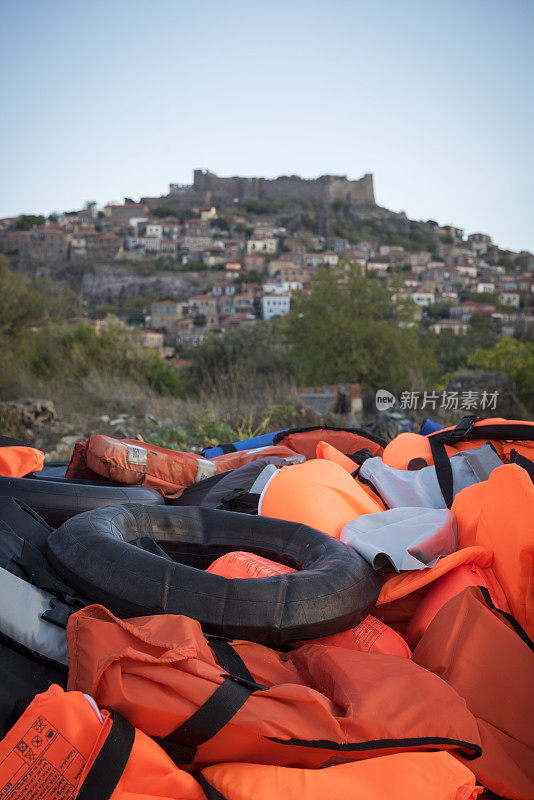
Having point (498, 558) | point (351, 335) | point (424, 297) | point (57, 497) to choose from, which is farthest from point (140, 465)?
point (424, 297)

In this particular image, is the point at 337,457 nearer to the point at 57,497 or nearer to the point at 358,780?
the point at 57,497

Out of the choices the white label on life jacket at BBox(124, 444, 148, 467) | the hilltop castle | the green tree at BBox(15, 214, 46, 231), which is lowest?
the white label on life jacket at BBox(124, 444, 148, 467)

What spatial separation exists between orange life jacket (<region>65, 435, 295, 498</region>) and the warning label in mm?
1467

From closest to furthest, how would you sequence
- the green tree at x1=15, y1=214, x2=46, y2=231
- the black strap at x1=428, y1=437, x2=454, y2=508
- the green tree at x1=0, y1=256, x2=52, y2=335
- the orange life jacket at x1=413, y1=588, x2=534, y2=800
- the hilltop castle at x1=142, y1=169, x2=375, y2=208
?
the orange life jacket at x1=413, y1=588, x2=534, y2=800 → the black strap at x1=428, y1=437, x2=454, y2=508 → the green tree at x1=0, y1=256, x2=52, y2=335 → the green tree at x1=15, y1=214, x2=46, y2=231 → the hilltop castle at x1=142, y1=169, x2=375, y2=208

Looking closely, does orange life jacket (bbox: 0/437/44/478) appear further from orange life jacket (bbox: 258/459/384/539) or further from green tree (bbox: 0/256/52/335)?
green tree (bbox: 0/256/52/335)

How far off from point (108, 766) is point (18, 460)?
1.77 meters

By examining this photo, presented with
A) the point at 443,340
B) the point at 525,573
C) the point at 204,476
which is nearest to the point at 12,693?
the point at 525,573

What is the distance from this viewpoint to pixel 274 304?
66438mm

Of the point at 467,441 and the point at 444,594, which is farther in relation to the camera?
the point at 467,441

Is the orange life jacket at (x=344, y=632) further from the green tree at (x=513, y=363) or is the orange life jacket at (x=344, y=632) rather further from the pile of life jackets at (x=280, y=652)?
the green tree at (x=513, y=363)

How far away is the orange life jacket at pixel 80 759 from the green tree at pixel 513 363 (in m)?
9.67

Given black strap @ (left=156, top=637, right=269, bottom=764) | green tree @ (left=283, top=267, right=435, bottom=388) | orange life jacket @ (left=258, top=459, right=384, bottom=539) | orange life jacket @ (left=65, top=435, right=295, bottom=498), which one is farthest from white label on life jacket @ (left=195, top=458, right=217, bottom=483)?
green tree @ (left=283, top=267, right=435, bottom=388)

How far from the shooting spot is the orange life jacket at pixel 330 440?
117 inches

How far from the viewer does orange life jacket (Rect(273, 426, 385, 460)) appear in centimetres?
297
